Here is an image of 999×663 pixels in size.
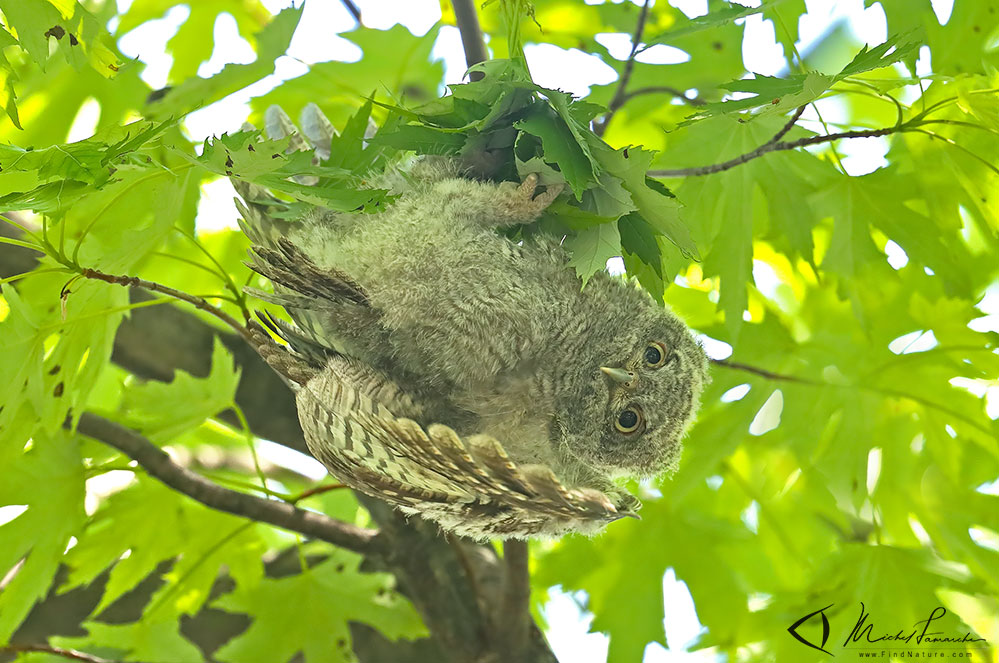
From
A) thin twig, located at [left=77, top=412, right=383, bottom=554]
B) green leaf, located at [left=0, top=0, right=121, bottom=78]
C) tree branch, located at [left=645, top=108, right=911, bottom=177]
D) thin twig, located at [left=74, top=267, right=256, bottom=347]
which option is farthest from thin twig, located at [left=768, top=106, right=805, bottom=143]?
thin twig, located at [left=77, top=412, right=383, bottom=554]

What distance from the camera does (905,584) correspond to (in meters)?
1.23

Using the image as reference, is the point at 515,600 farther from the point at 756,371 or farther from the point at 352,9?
the point at 352,9

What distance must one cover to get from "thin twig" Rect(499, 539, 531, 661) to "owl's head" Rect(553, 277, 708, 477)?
0.52 meters

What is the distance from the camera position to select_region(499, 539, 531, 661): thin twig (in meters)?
1.23

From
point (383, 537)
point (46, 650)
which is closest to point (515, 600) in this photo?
point (383, 537)

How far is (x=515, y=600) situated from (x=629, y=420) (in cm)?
72

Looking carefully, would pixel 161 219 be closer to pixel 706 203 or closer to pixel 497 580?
pixel 706 203

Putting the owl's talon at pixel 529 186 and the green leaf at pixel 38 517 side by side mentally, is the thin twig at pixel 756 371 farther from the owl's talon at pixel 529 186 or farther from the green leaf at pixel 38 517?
the green leaf at pixel 38 517

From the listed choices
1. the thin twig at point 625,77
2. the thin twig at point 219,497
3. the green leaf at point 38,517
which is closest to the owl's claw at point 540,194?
the thin twig at point 625,77

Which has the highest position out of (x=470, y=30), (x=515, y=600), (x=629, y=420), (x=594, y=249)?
(x=470, y=30)

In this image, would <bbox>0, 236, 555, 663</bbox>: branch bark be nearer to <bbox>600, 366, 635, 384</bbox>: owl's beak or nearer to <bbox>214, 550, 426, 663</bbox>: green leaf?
<bbox>214, 550, 426, 663</bbox>: green leaf

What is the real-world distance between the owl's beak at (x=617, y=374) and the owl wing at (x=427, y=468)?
99 mm

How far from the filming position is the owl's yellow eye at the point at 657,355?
70cm

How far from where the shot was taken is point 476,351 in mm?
655
